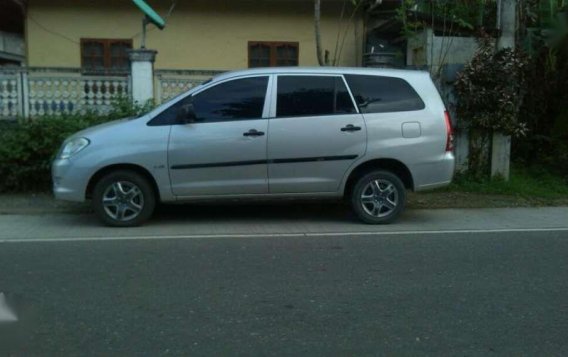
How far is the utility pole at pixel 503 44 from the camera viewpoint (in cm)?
1052

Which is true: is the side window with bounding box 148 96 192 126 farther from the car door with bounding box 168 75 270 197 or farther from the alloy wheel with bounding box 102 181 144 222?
the alloy wheel with bounding box 102 181 144 222

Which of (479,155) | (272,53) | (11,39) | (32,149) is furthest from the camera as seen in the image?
(11,39)

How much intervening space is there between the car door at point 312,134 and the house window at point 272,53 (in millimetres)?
6499

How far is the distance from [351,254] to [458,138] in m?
5.09

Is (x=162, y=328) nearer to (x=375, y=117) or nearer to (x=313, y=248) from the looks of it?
(x=313, y=248)

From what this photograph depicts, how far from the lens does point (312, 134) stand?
780 cm

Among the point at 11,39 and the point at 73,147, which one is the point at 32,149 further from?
the point at 11,39

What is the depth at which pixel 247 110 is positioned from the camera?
7801 mm

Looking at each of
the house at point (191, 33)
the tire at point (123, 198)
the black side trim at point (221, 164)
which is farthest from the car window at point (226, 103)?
the house at point (191, 33)

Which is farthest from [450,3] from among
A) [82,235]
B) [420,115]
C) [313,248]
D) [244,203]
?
[82,235]

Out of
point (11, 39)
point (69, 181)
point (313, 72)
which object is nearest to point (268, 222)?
point (313, 72)

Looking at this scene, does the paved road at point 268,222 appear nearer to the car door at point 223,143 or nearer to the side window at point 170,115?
the car door at point 223,143

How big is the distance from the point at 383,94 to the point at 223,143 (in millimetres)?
2127

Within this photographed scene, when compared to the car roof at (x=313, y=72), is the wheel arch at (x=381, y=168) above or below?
below
